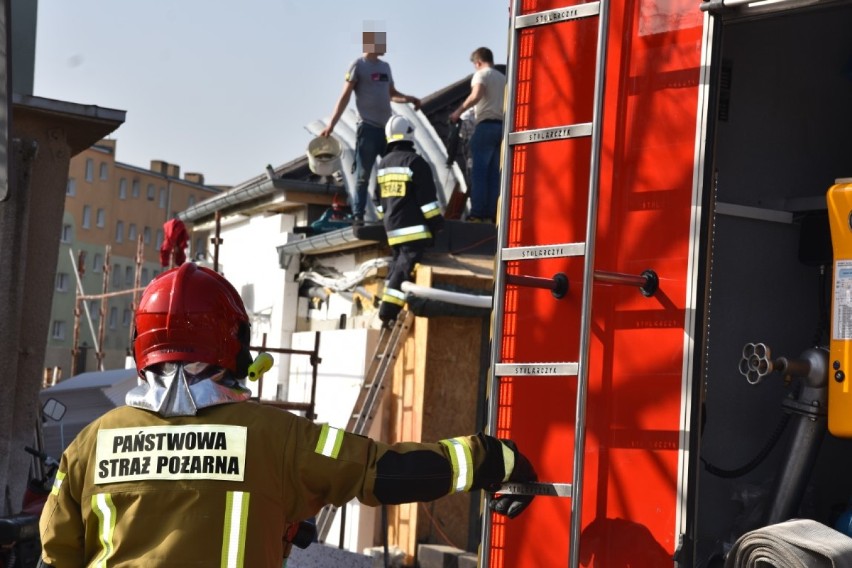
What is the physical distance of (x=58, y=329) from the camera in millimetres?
59062

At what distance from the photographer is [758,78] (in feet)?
18.5

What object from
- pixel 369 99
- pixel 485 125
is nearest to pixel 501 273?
pixel 485 125

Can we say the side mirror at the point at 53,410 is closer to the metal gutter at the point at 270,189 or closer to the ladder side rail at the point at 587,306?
the ladder side rail at the point at 587,306

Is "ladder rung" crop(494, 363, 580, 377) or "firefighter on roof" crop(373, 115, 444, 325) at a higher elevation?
"firefighter on roof" crop(373, 115, 444, 325)

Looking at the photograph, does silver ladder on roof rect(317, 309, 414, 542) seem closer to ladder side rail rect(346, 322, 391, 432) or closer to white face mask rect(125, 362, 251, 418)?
ladder side rail rect(346, 322, 391, 432)

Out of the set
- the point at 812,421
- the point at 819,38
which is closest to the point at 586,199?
the point at 812,421

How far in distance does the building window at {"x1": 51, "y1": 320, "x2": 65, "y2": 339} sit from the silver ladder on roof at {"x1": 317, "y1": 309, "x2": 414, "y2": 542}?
5031 centimetres

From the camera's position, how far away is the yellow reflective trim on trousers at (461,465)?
345 cm

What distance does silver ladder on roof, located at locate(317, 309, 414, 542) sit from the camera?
34.9 feet

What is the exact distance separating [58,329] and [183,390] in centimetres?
5812

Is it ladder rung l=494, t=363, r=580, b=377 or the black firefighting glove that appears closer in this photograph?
the black firefighting glove

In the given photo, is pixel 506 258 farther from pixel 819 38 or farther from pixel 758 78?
pixel 819 38

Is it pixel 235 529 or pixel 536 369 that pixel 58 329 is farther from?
pixel 235 529

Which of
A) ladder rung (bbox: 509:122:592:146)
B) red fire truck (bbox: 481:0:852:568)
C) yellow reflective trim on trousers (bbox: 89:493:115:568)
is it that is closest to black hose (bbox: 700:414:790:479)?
red fire truck (bbox: 481:0:852:568)
